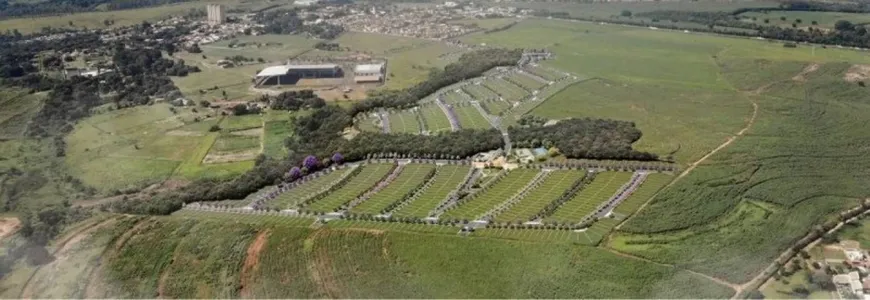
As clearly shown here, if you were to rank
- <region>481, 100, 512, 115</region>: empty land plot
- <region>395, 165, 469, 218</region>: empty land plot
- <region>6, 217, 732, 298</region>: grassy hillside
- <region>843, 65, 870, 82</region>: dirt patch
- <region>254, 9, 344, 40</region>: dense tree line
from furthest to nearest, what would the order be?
<region>254, 9, 344, 40</region>: dense tree line
<region>843, 65, 870, 82</region>: dirt patch
<region>481, 100, 512, 115</region>: empty land plot
<region>395, 165, 469, 218</region>: empty land plot
<region>6, 217, 732, 298</region>: grassy hillside

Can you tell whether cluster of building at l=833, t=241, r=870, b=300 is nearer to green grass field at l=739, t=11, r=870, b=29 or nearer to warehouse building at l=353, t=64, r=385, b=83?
warehouse building at l=353, t=64, r=385, b=83

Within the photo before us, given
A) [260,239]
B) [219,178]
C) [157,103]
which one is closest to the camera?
[260,239]

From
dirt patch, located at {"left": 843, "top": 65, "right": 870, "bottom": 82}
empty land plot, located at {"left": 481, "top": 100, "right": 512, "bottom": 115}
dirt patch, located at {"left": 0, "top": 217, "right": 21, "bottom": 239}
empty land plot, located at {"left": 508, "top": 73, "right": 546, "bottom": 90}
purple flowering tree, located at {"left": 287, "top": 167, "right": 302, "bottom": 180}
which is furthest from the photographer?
empty land plot, located at {"left": 508, "top": 73, "right": 546, "bottom": 90}

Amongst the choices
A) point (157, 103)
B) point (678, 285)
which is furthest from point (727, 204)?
point (157, 103)

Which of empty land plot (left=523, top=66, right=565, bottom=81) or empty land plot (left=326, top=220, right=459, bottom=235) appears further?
empty land plot (left=523, top=66, right=565, bottom=81)

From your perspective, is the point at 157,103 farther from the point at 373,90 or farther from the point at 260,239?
the point at 260,239

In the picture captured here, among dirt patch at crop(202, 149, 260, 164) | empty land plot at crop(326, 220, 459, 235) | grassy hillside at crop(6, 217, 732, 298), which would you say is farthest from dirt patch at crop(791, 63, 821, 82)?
dirt patch at crop(202, 149, 260, 164)
